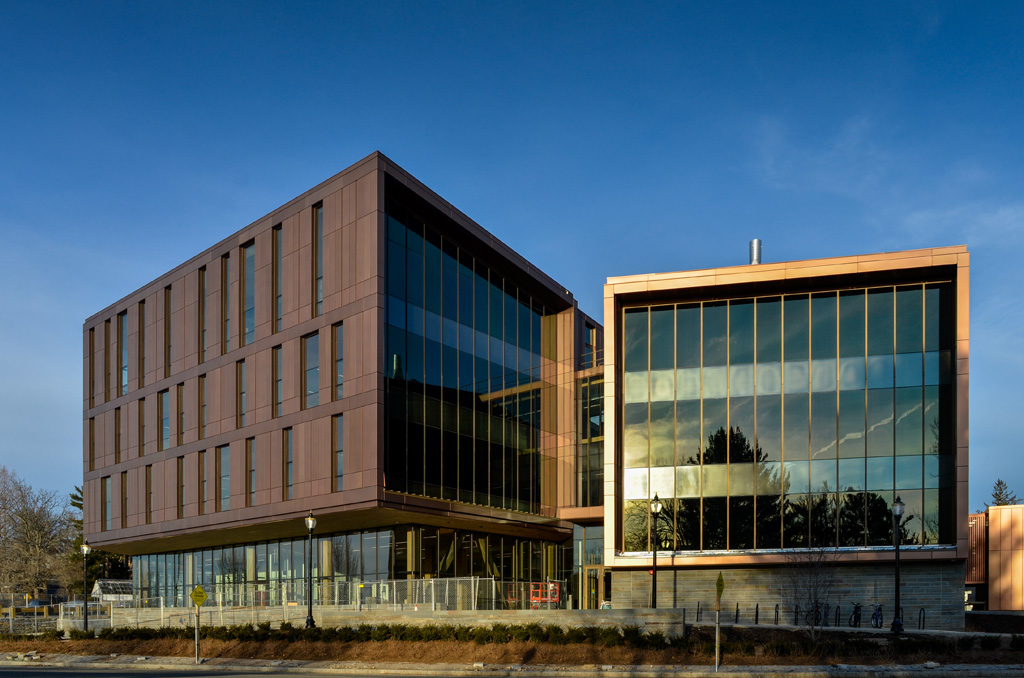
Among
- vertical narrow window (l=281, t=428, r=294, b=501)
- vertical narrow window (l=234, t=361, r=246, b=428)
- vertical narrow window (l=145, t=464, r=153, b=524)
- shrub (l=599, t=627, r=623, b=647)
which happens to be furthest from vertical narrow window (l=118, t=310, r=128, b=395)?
shrub (l=599, t=627, r=623, b=647)

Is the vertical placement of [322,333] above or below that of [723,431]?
above

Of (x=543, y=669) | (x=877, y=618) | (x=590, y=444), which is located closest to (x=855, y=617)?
(x=877, y=618)

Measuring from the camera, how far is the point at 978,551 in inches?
1860

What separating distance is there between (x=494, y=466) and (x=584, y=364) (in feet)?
33.8

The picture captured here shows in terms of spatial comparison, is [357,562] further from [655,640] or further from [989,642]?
[989,642]

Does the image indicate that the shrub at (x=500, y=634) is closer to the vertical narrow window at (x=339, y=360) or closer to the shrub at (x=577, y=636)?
the shrub at (x=577, y=636)

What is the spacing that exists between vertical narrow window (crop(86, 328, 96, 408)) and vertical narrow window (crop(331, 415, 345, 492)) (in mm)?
24221

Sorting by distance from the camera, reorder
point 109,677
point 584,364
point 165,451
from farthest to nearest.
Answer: point 584,364 → point 165,451 → point 109,677


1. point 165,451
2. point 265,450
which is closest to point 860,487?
point 265,450

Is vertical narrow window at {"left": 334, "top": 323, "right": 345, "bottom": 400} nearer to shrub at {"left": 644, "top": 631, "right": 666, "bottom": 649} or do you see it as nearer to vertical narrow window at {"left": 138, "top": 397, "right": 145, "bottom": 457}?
vertical narrow window at {"left": 138, "top": 397, "right": 145, "bottom": 457}

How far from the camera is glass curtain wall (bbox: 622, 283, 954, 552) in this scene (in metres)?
35.2

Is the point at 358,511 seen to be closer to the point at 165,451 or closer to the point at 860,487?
the point at 165,451

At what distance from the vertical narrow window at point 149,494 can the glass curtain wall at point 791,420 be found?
26.4 metres

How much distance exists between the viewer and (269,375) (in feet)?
136
